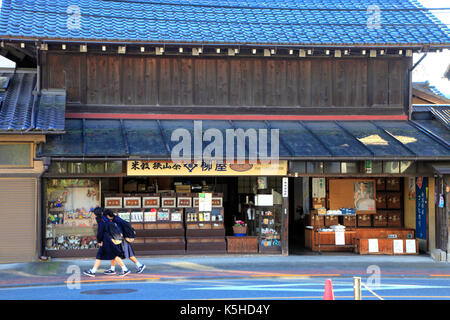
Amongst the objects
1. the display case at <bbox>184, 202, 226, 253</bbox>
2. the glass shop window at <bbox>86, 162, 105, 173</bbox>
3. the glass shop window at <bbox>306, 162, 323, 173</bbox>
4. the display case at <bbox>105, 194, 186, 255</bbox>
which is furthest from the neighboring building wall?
the glass shop window at <bbox>306, 162, 323, 173</bbox>

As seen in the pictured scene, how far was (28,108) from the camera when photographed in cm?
1784

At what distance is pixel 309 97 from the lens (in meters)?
20.5

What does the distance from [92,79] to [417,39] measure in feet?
35.2

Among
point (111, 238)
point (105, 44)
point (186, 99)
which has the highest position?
point (105, 44)

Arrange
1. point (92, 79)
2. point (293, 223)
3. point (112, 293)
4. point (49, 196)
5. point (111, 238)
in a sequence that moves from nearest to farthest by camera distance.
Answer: point (112, 293), point (111, 238), point (49, 196), point (92, 79), point (293, 223)

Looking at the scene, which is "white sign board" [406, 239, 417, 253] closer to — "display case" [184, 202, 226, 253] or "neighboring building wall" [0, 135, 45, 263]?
"display case" [184, 202, 226, 253]

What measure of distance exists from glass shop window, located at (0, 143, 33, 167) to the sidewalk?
2.85 meters

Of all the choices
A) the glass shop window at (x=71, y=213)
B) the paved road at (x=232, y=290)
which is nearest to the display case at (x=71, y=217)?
the glass shop window at (x=71, y=213)

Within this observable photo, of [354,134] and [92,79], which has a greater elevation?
[92,79]

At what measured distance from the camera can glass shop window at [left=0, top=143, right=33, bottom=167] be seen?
675 inches

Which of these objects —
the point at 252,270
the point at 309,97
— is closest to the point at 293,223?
the point at 309,97

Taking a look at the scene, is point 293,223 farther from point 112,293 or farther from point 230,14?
point 112,293
